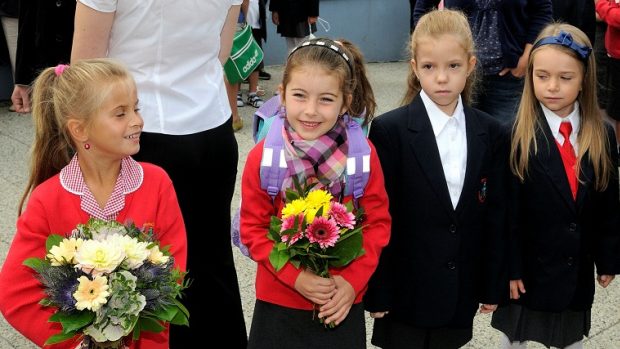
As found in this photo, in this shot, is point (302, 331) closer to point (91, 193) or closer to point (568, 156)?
point (91, 193)

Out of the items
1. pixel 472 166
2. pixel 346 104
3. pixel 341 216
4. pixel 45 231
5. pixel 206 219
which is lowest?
pixel 206 219

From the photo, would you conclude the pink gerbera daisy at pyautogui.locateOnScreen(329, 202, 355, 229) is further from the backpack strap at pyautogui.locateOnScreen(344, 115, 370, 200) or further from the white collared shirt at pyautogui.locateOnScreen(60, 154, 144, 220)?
the white collared shirt at pyautogui.locateOnScreen(60, 154, 144, 220)

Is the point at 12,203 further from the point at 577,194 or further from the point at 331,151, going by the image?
the point at 577,194

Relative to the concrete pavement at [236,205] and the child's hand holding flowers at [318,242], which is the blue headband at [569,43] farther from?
the concrete pavement at [236,205]

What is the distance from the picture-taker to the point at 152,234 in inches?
93.5

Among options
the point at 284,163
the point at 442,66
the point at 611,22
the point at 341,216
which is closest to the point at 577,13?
the point at 611,22

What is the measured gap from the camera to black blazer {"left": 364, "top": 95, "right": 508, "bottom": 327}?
2.84 metres

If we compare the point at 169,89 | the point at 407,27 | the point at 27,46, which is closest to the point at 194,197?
the point at 169,89

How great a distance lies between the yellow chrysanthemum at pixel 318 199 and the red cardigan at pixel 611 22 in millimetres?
4228

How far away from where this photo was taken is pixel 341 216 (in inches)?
97.1

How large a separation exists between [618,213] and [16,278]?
2208 millimetres

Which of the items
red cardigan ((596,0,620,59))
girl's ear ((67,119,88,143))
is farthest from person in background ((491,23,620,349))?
red cardigan ((596,0,620,59))

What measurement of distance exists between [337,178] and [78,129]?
32.9 inches

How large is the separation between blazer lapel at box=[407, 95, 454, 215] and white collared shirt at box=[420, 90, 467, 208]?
3cm
